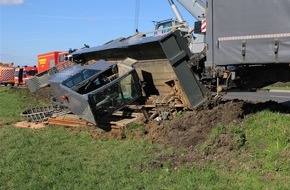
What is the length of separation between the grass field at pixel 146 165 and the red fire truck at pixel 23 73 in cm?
4159

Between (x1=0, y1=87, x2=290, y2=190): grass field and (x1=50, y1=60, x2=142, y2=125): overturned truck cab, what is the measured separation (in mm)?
1145

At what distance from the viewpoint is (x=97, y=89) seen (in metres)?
10.7

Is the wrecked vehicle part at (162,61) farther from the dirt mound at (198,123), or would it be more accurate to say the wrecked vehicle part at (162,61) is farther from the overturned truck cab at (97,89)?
the dirt mound at (198,123)

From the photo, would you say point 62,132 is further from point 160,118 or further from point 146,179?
point 146,179

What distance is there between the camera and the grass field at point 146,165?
638 cm

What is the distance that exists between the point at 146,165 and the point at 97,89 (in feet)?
11.9

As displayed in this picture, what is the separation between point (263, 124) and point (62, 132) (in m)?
5.80

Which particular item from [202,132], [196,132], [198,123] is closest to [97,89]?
[198,123]

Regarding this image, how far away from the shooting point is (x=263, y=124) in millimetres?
7945

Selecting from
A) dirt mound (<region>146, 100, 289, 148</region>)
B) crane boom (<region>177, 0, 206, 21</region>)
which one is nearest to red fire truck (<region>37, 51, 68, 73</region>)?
crane boom (<region>177, 0, 206, 21</region>)

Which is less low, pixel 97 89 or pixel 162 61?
pixel 162 61

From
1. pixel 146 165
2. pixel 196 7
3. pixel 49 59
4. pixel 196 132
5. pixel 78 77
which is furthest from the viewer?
pixel 49 59

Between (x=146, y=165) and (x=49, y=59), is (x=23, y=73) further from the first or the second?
(x=146, y=165)

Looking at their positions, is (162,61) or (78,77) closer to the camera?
(162,61)
